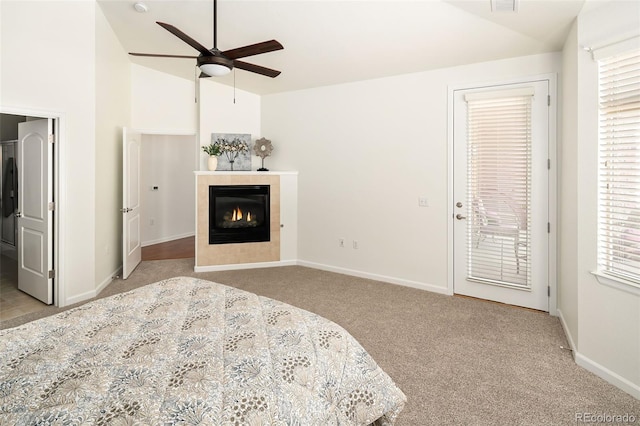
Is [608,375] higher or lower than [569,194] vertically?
lower

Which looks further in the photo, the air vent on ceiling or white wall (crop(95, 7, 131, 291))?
white wall (crop(95, 7, 131, 291))

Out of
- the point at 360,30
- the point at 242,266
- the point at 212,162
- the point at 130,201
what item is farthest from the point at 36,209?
the point at 360,30

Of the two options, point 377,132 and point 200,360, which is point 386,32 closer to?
point 377,132

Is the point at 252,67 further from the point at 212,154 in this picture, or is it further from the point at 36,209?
the point at 36,209

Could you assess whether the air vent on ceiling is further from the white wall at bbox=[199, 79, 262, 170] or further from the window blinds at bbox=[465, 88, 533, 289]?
the white wall at bbox=[199, 79, 262, 170]

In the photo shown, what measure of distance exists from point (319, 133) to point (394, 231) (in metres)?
1.86

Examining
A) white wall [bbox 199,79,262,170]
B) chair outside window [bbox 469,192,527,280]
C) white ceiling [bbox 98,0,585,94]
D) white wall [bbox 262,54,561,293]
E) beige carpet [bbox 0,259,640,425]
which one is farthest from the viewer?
white wall [bbox 199,79,262,170]

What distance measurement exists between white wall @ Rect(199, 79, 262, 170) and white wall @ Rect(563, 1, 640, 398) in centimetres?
418

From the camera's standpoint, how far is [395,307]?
3592 mm

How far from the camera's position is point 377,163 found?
4535mm

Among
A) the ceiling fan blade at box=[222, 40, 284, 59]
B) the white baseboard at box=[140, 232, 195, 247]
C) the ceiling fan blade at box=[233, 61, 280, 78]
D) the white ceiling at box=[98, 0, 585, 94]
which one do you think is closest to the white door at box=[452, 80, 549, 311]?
the white ceiling at box=[98, 0, 585, 94]

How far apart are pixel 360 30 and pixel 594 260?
280 centimetres

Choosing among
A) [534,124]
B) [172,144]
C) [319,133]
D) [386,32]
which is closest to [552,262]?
[534,124]

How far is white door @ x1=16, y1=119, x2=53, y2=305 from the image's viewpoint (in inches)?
136
